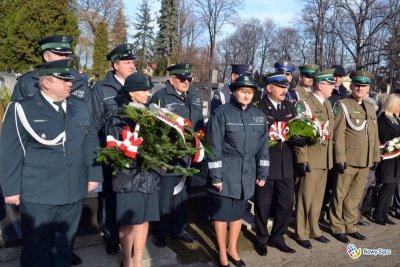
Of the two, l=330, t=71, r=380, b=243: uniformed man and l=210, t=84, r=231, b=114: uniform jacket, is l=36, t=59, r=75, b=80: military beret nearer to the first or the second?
l=210, t=84, r=231, b=114: uniform jacket

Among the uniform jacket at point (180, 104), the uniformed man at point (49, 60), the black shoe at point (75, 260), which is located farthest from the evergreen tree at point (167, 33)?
the black shoe at point (75, 260)

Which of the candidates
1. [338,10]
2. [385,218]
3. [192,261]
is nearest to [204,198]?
[192,261]

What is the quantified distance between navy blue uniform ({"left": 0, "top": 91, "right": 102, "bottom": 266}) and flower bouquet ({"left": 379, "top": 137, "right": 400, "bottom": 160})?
490 cm

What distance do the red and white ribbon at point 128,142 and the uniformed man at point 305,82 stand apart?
10.4 feet

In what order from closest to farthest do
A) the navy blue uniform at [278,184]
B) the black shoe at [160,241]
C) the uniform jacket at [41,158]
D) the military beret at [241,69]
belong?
the uniform jacket at [41,158] → the black shoe at [160,241] → the navy blue uniform at [278,184] → the military beret at [241,69]

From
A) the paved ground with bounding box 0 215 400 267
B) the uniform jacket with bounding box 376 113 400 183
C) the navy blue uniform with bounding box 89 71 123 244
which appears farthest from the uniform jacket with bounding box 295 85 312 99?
the navy blue uniform with bounding box 89 71 123 244

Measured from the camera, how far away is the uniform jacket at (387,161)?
673cm

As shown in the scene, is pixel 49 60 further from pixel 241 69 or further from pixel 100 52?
pixel 100 52

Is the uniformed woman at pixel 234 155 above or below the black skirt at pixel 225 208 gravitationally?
above

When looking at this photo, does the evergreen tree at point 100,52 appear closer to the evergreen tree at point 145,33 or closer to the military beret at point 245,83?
the evergreen tree at point 145,33

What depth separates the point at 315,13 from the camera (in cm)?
4709

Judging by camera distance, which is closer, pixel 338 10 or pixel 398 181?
pixel 398 181

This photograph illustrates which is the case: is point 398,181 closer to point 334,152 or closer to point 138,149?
point 334,152

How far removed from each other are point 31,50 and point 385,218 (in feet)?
89.7
